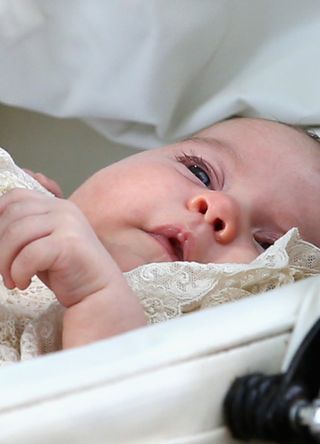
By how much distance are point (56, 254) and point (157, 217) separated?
216 mm

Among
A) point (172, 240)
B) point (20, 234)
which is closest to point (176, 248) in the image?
point (172, 240)

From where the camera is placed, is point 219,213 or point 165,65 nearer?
point 219,213

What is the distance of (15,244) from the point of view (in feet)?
2.48

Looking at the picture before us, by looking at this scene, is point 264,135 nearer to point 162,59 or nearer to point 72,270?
point 162,59

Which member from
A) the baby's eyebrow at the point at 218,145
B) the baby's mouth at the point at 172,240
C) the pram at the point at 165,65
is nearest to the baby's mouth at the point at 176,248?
the baby's mouth at the point at 172,240

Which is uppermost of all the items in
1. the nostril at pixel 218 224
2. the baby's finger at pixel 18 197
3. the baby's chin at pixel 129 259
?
the baby's finger at pixel 18 197

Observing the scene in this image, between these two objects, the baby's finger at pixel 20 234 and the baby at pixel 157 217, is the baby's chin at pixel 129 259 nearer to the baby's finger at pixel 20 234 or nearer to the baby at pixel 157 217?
the baby at pixel 157 217

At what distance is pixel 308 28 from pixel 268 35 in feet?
0.16

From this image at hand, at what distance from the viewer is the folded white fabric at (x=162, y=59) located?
1.20m

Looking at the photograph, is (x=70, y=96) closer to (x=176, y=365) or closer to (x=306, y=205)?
(x=306, y=205)

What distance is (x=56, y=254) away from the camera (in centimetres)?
74

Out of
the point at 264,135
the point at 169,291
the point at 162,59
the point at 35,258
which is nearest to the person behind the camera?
the point at 35,258

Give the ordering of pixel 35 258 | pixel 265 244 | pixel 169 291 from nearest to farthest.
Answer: pixel 35 258, pixel 169 291, pixel 265 244

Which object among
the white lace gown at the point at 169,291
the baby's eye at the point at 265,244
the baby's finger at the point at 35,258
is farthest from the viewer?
the baby's eye at the point at 265,244
